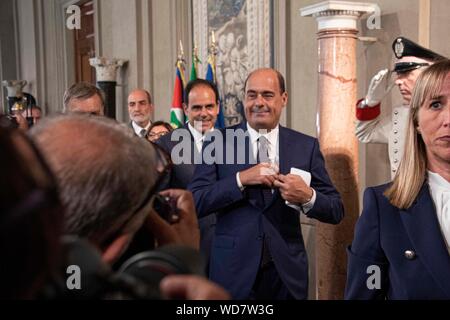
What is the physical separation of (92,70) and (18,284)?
12593mm

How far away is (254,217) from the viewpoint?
3.33 m

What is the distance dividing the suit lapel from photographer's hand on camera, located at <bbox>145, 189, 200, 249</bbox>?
2.35 ft

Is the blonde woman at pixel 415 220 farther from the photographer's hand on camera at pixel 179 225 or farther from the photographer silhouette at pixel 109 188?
the photographer silhouette at pixel 109 188

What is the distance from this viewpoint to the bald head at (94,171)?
2.56 ft

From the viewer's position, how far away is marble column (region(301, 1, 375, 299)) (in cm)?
480

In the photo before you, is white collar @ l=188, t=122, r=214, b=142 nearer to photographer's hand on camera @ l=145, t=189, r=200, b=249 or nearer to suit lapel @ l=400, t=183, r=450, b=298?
suit lapel @ l=400, t=183, r=450, b=298

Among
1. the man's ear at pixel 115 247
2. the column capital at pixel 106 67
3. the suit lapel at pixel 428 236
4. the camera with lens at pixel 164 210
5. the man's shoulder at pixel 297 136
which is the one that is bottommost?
the suit lapel at pixel 428 236

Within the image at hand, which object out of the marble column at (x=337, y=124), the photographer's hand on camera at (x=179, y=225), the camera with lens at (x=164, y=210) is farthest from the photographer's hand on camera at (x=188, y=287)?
the marble column at (x=337, y=124)

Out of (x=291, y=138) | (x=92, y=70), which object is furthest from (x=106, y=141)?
(x=92, y=70)

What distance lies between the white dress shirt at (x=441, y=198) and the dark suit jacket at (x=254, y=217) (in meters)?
1.40

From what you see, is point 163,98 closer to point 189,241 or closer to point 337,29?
point 337,29

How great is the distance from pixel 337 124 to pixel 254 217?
6.09ft

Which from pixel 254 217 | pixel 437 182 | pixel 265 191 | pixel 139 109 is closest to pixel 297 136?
pixel 265 191

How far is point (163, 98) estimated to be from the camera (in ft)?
30.8
